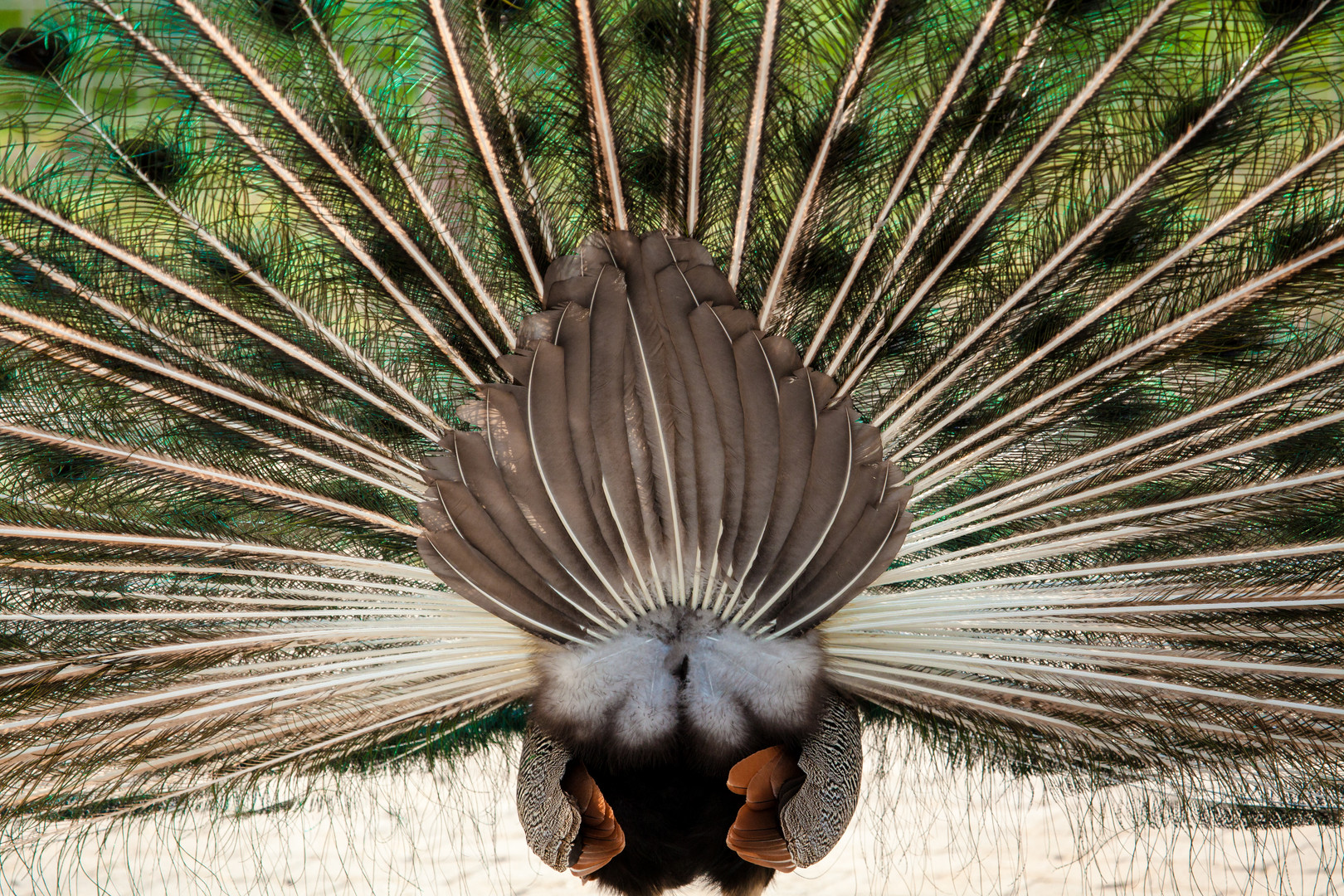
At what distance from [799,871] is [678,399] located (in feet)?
7.51

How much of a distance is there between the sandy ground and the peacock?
621 mm

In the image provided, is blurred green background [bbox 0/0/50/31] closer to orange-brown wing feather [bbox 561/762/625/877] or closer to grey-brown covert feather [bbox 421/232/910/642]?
grey-brown covert feather [bbox 421/232/910/642]

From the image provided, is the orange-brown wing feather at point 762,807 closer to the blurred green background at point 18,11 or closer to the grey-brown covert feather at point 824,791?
the grey-brown covert feather at point 824,791

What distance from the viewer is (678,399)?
2121mm

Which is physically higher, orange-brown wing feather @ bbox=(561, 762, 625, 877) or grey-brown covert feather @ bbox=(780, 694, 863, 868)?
orange-brown wing feather @ bbox=(561, 762, 625, 877)

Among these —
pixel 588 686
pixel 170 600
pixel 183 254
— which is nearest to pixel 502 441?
pixel 588 686

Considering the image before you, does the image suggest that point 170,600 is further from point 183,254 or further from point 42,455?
point 183,254

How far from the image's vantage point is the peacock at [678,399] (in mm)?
2156

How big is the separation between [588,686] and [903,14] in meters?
1.69

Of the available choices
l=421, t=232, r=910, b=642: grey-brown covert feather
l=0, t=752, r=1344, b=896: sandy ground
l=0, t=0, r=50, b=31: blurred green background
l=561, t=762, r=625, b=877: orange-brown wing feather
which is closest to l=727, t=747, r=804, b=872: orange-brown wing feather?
l=561, t=762, r=625, b=877: orange-brown wing feather

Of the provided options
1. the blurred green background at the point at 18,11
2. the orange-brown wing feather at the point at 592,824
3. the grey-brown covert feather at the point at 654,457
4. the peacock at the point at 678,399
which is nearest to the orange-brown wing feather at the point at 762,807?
the peacock at the point at 678,399

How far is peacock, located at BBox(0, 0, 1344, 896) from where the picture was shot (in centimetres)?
216

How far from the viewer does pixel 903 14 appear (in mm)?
2145

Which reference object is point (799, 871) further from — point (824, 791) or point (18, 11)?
point (18, 11)
